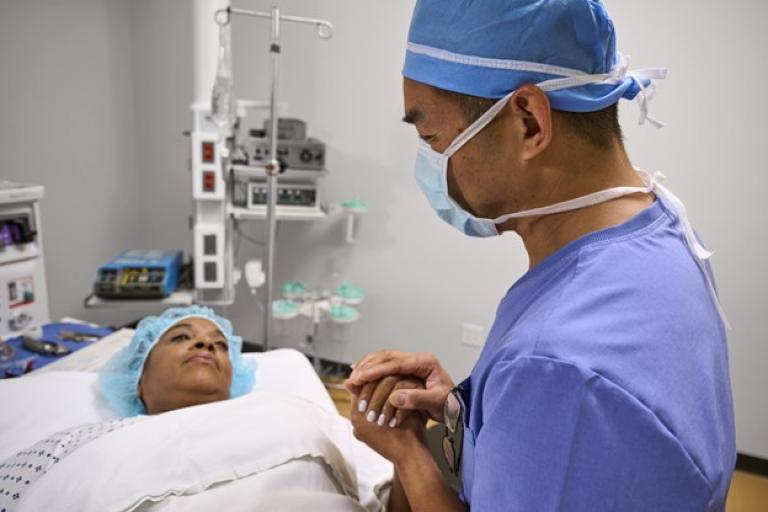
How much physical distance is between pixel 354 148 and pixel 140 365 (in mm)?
1553

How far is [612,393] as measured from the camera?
1.61 feet

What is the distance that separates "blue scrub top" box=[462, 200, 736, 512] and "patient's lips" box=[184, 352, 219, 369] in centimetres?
106

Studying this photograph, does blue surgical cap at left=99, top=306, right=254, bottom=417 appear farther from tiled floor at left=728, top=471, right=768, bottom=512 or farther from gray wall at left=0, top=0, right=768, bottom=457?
tiled floor at left=728, top=471, right=768, bottom=512

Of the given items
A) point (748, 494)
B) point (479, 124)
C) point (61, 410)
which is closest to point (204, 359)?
point (61, 410)

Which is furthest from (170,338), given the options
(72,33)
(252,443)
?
(72,33)

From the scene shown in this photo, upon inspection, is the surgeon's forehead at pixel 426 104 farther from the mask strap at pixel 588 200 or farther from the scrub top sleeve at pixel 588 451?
the scrub top sleeve at pixel 588 451

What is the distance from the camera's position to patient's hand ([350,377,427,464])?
33.1 inches

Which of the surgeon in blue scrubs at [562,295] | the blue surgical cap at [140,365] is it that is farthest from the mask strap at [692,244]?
the blue surgical cap at [140,365]

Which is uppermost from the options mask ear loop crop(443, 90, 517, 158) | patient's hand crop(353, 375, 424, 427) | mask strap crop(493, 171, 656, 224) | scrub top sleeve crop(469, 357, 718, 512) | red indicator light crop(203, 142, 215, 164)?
mask ear loop crop(443, 90, 517, 158)

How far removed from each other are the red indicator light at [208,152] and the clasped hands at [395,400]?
1432 millimetres

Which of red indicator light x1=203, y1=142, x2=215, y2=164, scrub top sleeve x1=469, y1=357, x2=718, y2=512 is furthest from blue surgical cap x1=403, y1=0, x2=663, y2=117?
red indicator light x1=203, y1=142, x2=215, y2=164

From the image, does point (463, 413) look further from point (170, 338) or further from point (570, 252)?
point (170, 338)

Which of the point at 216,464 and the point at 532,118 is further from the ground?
the point at 532,118

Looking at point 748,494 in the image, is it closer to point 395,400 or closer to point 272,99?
point 395,400
